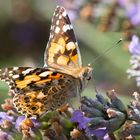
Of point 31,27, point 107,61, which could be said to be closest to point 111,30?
point 107,61

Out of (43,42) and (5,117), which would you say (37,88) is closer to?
(5,117)

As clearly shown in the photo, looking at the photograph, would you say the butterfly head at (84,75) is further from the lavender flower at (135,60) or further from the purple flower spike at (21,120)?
the lavender flower at (135,60)

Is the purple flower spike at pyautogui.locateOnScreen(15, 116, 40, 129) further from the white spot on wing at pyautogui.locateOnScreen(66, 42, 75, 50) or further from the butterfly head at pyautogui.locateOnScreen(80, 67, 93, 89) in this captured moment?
the white spot on wing at pyautogui.locateOnScreen(66, 42, 75, 50)

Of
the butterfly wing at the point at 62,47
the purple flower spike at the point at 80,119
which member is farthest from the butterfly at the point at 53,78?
the purple flower spike at the point at 80,119

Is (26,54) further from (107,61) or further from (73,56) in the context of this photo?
(73,56)

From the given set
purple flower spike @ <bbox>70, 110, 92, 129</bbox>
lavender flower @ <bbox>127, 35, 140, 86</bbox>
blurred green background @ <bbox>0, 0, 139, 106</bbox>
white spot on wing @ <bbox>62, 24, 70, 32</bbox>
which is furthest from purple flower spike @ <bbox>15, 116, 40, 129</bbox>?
blurred green background @ <bbox>0, 0, 139, 106</bbox>

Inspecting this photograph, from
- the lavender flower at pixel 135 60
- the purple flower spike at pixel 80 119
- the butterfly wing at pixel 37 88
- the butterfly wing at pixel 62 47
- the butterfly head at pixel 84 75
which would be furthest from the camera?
the lavender flower at pixel 135 60
